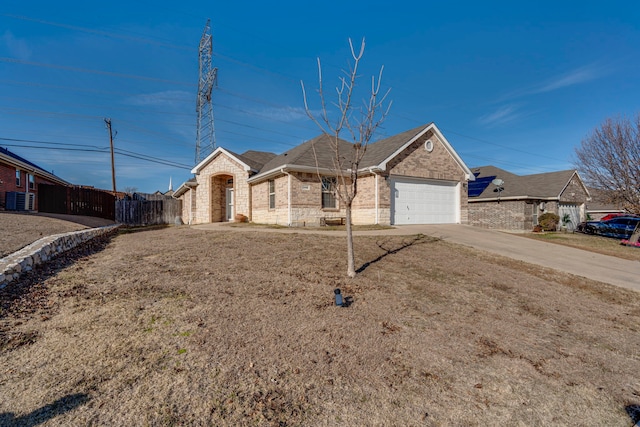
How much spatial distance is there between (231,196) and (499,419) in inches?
745

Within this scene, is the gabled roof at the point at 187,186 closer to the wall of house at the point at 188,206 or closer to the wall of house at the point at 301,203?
the wall of house at the point at 188,206

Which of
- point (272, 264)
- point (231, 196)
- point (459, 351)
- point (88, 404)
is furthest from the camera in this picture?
point (231, 196)

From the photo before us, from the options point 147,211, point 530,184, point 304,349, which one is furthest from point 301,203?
point 530,184

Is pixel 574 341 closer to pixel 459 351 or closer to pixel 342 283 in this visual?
pixel 459 351

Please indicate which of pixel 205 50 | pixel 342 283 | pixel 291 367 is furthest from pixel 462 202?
pixel 205 50

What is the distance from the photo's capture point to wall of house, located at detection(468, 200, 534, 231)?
21.0 meters

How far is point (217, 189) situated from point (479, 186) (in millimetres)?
21078

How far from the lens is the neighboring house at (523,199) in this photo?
21.2m

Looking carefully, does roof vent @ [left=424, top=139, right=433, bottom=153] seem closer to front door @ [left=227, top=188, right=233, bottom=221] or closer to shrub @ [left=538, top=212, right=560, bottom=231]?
shrub @ [left=538, top=212, right=560, bottom=231]

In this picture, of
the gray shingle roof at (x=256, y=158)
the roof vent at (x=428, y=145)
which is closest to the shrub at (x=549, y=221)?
the roof vent at (x=428, y=145)

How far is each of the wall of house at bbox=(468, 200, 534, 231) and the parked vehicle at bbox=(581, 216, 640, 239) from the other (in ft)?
13.8

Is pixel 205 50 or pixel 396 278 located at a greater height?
pixel 205 50

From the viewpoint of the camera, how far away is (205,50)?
25.7 m

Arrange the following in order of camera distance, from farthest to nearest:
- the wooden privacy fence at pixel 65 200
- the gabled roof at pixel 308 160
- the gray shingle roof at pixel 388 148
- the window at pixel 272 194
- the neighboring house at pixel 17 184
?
the wooden privacy fence at pixel 65 200 < the neighboring house at pixel 17 184 < the window at pixel 272 194 < the gray shingle roof at pixel 388 148 < the gabled roof at pixel 308 160
